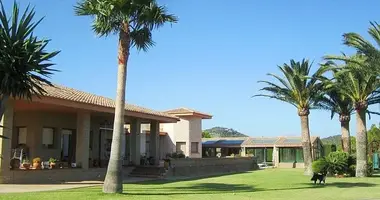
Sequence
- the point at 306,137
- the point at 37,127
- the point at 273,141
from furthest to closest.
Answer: the point at 273,141
the point at 306,137
the point at 37,127

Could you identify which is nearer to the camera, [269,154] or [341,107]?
[341,107]

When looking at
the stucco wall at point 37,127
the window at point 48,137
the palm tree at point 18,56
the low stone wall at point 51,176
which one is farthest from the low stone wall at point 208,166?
the palm tree at point 18,56

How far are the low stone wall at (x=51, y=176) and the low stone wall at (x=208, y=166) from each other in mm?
5134

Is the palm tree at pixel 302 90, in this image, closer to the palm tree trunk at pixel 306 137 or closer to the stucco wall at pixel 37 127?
the palm tree trunk at pixel 306 137

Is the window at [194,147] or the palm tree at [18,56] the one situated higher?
the palm tree at [18,56]

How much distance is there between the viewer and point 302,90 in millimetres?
35062

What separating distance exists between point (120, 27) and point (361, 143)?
21072mm

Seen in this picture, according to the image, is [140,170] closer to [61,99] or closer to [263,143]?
[61,99]

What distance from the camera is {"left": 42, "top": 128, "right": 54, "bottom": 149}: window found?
29.2 m

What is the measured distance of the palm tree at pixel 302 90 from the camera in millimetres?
34719

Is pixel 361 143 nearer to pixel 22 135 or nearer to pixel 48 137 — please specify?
pixel 48 137

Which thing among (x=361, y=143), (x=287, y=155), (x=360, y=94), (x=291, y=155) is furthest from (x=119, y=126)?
(x=287, y=155)

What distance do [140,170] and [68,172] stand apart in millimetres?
6707

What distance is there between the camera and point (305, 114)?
116ft
